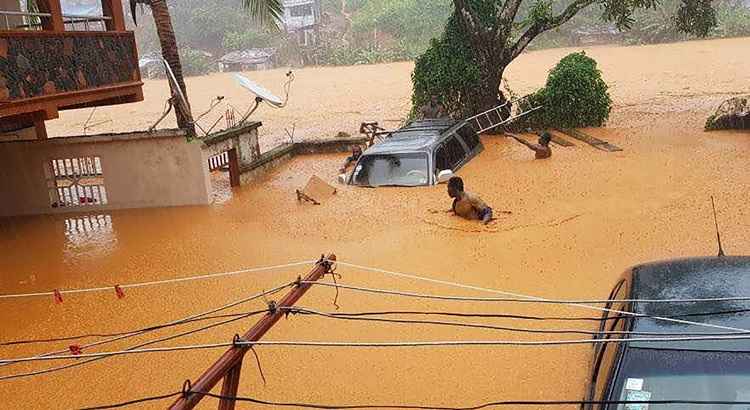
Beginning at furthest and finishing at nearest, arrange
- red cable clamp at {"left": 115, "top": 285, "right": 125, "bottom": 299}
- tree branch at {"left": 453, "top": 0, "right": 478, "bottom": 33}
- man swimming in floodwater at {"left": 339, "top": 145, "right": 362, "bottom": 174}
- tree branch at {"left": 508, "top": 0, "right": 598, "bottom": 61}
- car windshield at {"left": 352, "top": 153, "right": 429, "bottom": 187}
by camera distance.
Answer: tree branch at {"left": 453, "top": 0, "right": 478, "bottom": 33}, tree branch at {"left": 508, "top": 0, "right": 598, "bottom": 61}, man swimming in floodwater at {"left": 339, "top": 145, "right": 362, "bottom": 174}, car windshield at {"left": 352, "top": 153, "right": 429, "bottom": 187}, red cable clamp at {"left": 115, "top": 285, "right": 125, "bottom": 299}

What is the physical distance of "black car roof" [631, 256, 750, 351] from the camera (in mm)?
3637

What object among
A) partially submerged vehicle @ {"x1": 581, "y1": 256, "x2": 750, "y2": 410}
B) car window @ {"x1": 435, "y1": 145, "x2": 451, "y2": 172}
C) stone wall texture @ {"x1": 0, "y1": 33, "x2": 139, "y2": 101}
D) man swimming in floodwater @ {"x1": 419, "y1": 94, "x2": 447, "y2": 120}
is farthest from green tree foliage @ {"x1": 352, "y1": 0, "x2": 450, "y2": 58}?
partially submerged vehicle @ {"x1": 581, "y1": 256, "x2": 750, "y2": 410}

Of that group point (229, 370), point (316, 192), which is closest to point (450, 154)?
point (316, 192)

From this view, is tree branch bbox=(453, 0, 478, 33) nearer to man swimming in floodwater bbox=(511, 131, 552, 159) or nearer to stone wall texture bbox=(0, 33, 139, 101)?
man swimming in floodwater bbox=(511, 131, 552, 159)

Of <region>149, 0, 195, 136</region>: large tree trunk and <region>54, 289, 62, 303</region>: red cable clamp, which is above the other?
<region>149, 0, 195, 136</region>: large tree trunk

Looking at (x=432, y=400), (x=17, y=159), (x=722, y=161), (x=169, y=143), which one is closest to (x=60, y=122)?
(x=17, y=159)

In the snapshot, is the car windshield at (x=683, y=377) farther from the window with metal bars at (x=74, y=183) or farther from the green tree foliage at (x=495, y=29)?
the green tree foliage at (x=495, y=29)

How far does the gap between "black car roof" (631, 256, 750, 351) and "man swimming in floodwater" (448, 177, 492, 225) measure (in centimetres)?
586

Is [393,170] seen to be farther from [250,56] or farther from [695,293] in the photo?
[250,56]

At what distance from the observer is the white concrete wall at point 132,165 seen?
1359 centimetres

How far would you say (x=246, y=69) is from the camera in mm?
57750

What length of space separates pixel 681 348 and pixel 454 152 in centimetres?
1018

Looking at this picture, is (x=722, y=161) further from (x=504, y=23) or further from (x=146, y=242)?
(x=146, y=242)

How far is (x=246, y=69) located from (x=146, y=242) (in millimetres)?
48105
